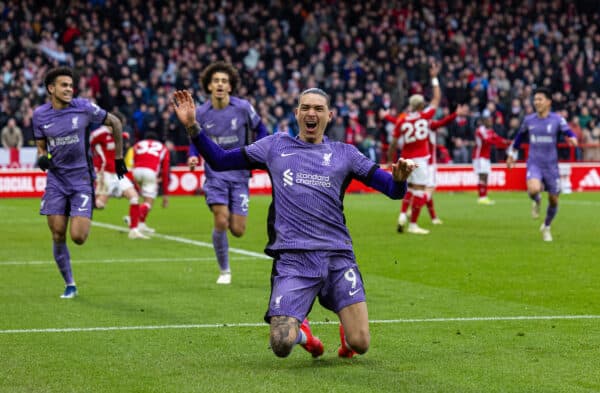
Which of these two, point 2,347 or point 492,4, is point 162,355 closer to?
point 2,347

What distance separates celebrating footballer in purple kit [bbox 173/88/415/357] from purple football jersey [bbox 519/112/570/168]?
1143 cm

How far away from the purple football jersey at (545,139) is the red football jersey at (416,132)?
8.02ft

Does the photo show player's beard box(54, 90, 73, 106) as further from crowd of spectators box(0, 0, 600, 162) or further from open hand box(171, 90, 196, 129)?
crowd of spectators box(0, 0, 600, 162)

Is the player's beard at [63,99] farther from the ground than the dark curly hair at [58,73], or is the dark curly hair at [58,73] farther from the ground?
the dark curly hair at [58,73]

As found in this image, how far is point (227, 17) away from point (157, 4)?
2449 millimetres

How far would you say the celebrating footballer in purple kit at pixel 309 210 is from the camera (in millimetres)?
7750

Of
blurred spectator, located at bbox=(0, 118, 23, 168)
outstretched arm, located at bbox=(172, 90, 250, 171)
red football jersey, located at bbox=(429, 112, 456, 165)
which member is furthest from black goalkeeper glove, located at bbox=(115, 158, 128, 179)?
blurred spectator, located at bbox=(0, 118, 23, 168)

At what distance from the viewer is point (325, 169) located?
7.91 m

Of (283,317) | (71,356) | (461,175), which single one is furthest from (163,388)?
(461,175)

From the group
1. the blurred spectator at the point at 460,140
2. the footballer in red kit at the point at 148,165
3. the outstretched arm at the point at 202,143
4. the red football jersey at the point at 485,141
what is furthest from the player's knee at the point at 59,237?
the blurred spectator at the point at 460,140

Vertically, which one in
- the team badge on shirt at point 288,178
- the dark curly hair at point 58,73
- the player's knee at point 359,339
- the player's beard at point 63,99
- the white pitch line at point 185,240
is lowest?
the white pitch line at point 185,240

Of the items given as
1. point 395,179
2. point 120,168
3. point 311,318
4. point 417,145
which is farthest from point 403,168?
point 417,145

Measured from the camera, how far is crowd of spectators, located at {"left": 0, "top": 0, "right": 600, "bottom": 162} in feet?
115

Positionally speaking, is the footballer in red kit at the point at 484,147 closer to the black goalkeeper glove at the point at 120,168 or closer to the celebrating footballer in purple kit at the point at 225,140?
the celebrating footballer in purple kit at the point at 225,140
